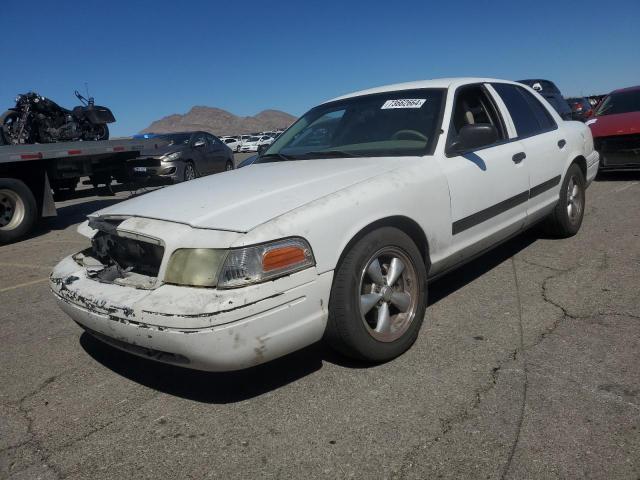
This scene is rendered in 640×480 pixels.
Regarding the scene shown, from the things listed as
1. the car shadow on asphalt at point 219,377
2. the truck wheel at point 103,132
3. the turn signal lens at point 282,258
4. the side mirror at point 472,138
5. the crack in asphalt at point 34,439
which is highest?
the truck wheel at point 103,132

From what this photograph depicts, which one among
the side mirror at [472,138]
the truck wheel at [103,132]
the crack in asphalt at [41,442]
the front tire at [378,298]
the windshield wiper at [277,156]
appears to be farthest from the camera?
the truck wheel at [103,132]

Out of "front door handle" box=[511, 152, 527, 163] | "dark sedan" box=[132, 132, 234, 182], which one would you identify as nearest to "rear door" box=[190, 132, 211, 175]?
"dark sedan" box=[132, 132, 234, 182]

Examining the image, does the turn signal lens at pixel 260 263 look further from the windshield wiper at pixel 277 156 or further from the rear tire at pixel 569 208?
the rear tire at pixel 569 208

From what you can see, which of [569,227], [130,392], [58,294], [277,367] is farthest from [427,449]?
[569,227]

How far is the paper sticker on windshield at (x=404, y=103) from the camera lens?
12.5 feet

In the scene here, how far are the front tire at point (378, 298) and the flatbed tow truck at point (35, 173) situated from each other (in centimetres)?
664

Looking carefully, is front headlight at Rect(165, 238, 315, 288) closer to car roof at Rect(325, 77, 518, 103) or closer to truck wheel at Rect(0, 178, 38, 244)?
car roof at Rect(325, 77, 518, 103)

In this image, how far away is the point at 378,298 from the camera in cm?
292

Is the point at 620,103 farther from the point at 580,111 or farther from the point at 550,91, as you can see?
the point at 550,91

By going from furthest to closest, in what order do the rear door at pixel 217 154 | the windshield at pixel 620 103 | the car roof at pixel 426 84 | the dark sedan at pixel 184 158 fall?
the rear door at pixel 217 154, the dark sedan at pixel 184 158, the windshield at pixel 620 103, the car roof at pixel 426 84

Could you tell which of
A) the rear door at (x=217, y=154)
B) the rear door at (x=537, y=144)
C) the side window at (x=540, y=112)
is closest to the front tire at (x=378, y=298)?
the rear door at (x=537, y=144)

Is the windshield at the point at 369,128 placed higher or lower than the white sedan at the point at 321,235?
higher

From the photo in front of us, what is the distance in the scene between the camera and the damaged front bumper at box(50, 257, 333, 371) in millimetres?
2342

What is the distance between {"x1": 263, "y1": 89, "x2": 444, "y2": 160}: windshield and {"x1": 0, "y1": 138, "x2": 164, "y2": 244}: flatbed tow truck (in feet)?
17.0
